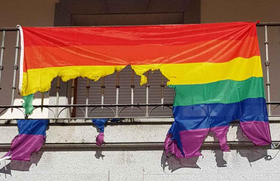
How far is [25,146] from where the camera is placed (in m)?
4.84

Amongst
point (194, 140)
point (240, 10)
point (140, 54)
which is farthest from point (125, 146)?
point (240, 10)

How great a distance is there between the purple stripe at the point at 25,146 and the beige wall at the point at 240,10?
12.5 ft

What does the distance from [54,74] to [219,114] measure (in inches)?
83.9

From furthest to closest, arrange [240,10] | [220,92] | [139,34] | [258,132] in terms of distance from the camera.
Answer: [240,10] → [139,34] → [220,92] → [258,132]

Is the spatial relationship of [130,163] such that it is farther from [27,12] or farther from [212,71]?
[27,12]

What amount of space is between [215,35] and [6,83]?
12.7ft

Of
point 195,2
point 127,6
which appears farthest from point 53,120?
point 195,2

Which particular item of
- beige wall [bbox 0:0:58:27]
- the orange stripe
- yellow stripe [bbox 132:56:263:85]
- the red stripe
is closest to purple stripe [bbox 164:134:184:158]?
yellow stripe [bbox 132:56:263:85]

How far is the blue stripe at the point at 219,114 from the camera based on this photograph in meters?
4.72

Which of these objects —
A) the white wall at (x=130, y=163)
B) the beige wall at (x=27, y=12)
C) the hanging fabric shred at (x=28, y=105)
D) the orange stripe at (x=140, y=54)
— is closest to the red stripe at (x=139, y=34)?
the orange stripe at (x=140, y=54)

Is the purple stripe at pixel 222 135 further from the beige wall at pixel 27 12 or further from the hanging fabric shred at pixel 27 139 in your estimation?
the beige wall at pixel 27 12

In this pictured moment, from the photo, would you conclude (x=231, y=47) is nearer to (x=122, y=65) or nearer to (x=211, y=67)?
(x=211, y=67)

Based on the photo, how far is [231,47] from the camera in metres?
4.94

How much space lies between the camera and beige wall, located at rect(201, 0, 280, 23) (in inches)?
278
